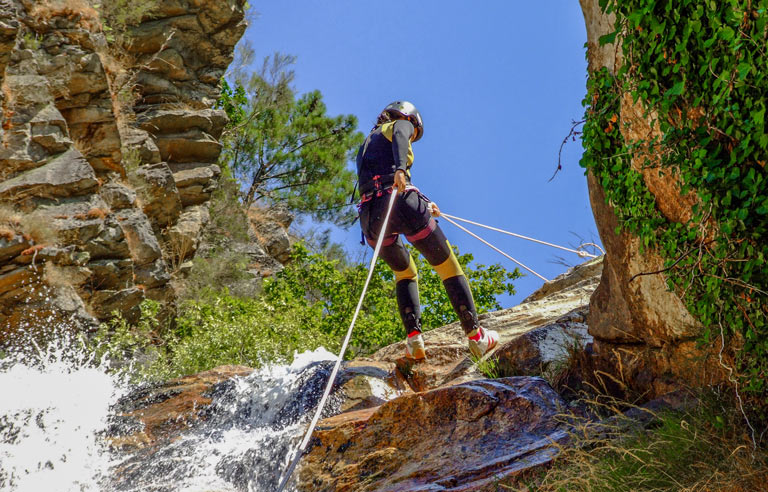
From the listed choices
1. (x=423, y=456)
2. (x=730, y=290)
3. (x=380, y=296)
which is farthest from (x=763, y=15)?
(x=380, y=296)

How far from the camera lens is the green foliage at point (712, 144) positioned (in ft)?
9.70

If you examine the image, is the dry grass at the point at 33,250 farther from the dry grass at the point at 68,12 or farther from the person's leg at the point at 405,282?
the person's leg at the point at 405,282

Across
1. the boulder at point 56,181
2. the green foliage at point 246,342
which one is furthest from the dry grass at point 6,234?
the green foliage at point 246,342

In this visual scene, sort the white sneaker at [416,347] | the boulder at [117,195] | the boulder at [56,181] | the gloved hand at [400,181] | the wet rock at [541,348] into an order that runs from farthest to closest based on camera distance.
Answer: the boulder at [117,195], the boulder at [56,181], the white sneaker at [416,347], the gloved hand at [400,181], the wet rock at [541,348]

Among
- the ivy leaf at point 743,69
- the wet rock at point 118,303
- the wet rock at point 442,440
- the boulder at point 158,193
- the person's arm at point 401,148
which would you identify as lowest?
the wet rock at point 442,440

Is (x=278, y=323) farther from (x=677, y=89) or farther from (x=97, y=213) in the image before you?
(x=677, y=89)

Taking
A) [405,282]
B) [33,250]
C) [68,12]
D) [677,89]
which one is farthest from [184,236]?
[677,89]

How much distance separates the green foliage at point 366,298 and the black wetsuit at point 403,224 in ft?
22.7

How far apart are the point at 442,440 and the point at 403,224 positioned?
2.52 meters

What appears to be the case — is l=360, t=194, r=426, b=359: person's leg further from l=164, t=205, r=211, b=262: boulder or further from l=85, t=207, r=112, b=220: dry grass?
l=164, t=205, r=211, b=262: boulder

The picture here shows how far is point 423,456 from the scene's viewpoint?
4023 mm

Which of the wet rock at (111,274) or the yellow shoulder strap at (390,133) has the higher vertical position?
the wet rock at (111,274)

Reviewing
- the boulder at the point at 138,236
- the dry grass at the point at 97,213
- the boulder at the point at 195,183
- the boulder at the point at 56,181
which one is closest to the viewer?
the boulder at the point at 56,181

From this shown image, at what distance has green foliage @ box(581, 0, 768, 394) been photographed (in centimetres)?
296
